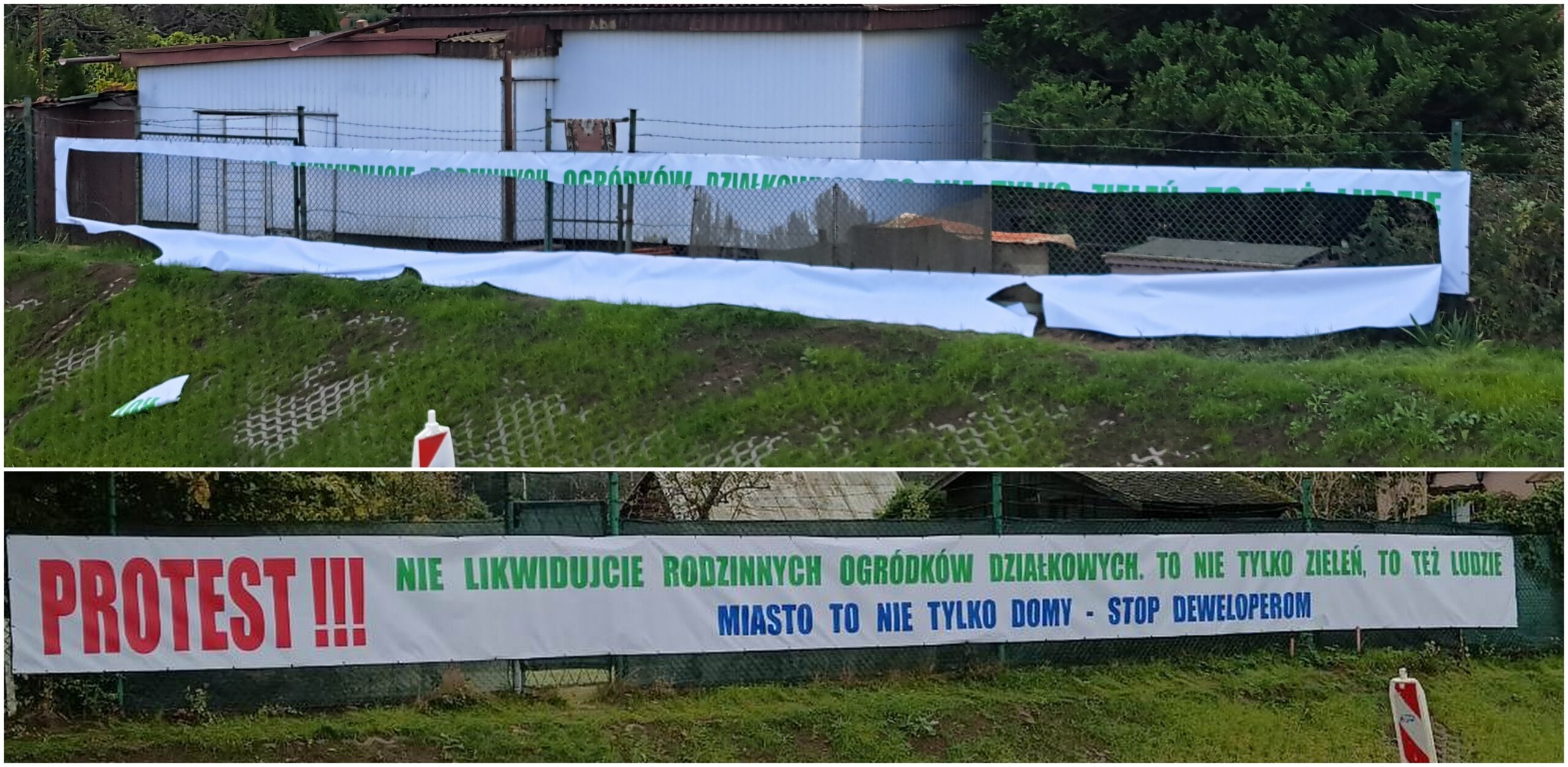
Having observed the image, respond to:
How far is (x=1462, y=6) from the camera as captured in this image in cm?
1619

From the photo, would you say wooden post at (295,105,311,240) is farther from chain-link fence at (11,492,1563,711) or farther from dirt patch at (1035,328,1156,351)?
dirt patch at (1035,328,1156,351)

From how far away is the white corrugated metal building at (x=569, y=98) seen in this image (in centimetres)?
1636

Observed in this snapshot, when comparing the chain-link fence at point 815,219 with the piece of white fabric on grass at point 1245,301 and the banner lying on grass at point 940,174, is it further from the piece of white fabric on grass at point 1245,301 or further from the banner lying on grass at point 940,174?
the piece of white fabric on grass at point 1245,301

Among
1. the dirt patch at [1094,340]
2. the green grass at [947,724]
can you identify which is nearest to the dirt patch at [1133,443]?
the dirt patch at [1094,340]

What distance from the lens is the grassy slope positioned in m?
10.7

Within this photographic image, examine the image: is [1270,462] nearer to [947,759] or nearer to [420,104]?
[947,759]

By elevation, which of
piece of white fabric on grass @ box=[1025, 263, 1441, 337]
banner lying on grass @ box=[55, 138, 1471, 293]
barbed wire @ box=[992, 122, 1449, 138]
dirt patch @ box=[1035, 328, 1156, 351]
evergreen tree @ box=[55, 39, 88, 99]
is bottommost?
dirt patch @ box=[1035, 328, 1156, 351]

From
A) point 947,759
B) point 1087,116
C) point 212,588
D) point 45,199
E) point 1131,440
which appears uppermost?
point 1087,116

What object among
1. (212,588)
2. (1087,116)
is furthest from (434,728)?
(1087,116)

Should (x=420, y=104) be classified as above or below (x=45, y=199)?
above

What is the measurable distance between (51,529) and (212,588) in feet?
3.28

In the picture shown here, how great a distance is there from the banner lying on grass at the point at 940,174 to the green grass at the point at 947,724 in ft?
11.2

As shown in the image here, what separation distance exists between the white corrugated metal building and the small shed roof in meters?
3.07

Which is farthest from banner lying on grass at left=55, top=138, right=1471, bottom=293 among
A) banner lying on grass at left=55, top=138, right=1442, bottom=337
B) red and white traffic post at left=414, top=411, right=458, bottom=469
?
red and white traffic post at left=414, top=411, right=458, bottom=469
